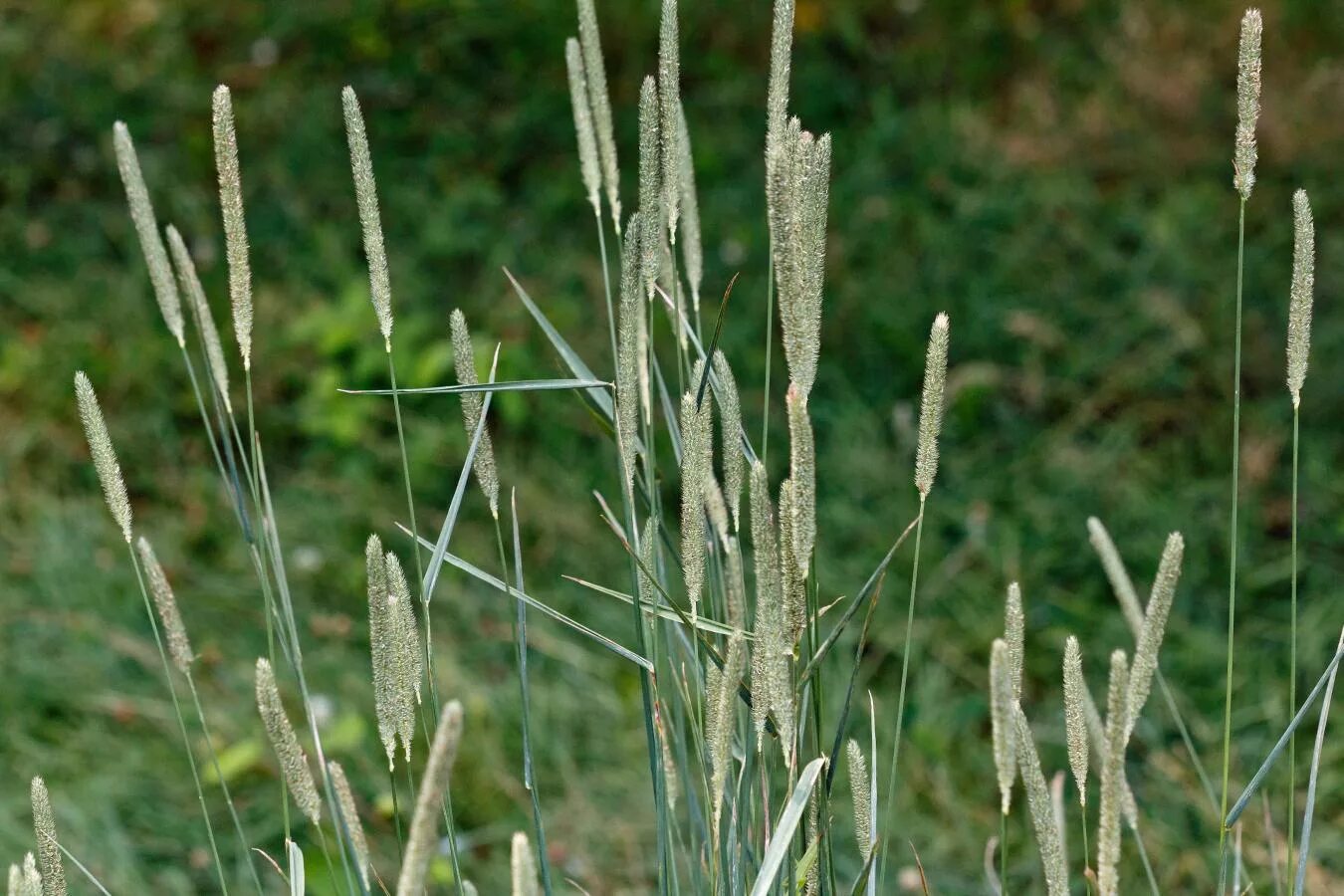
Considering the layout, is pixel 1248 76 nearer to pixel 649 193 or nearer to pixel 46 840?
pixel 649 193

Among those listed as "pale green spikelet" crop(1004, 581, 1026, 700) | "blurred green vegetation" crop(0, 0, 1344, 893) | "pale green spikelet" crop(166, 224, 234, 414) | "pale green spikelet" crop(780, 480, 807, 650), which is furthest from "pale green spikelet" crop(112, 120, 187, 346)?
"blurred green vegetation" crop(0, 0, 1344, 893)

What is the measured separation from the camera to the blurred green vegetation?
2.20 metres

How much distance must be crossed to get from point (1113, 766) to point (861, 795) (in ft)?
0.70

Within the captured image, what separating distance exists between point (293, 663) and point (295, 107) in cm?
316

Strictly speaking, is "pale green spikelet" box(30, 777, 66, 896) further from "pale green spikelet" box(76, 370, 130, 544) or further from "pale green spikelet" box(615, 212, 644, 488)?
"pale green spikelet" box(615, 212, 644, 488)

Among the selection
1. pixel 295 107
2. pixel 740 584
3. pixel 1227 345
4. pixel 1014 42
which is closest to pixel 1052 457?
pixel 1227 345

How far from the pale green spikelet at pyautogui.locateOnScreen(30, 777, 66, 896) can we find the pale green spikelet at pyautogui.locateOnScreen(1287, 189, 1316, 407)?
765 millimetres

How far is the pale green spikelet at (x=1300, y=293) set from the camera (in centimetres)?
86

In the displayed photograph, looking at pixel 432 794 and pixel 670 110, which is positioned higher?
pixel 670 110

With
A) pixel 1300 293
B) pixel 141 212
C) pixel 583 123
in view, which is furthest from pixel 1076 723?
pixel 141 212

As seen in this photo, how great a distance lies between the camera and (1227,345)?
288 cm

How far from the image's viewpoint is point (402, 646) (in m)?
0.83

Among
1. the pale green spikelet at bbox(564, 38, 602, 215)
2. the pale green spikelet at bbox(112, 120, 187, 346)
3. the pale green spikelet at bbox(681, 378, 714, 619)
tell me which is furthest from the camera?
the pale green spikelet at bbox(564, 38, 602, 215)

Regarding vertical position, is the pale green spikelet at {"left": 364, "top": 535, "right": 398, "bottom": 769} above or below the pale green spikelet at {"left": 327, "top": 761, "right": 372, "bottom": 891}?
above
